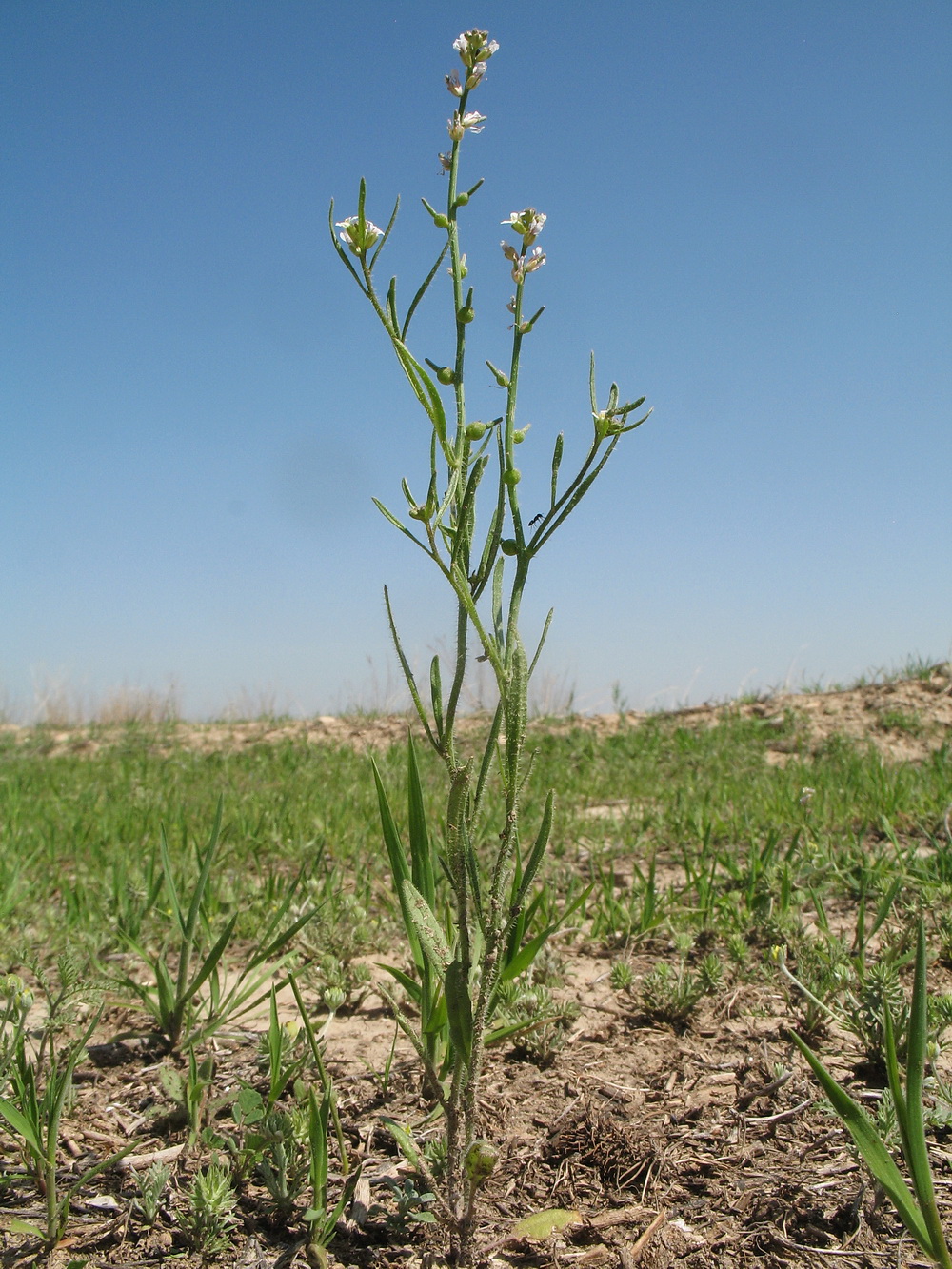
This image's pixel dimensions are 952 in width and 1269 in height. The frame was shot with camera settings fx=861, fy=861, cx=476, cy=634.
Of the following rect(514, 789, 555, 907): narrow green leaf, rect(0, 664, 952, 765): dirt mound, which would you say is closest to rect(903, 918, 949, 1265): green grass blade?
rect(514, 789, 555, 907): narrow green leaf

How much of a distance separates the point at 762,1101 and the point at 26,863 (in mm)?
2471

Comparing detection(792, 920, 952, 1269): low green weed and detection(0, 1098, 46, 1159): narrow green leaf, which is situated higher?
detection(792, 920, 952, 1269): low green weed

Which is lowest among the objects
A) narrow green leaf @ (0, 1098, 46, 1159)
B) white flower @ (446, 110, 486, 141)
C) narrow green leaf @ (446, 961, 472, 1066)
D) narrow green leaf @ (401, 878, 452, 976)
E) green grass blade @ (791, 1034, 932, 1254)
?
narrow green leaf @ (0, 1098, 46, 1159)

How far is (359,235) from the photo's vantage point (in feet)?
4.02

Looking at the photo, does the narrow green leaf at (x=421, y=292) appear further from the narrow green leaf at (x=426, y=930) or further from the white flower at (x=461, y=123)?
the narrow green leaf at (x=426, y=930)

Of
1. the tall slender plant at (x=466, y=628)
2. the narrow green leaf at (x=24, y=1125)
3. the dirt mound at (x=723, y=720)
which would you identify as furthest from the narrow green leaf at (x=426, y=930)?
the dirt mound at (x=723, y=720)

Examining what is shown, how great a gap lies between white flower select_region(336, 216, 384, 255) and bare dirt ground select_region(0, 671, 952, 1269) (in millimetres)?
1507

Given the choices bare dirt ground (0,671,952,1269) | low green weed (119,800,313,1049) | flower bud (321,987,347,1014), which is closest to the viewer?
bare dirt ground (0,671,952,1269)

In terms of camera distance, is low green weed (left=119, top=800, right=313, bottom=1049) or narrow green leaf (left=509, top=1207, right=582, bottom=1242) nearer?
narrow green leaf (left=509, top=1207, right=582, bottom=1242)

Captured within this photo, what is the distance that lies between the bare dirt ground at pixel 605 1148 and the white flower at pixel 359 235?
1507 mm

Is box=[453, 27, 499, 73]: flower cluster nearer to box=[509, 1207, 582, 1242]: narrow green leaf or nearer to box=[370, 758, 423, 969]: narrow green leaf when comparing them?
box=[370, 758, 423, 969]: narrow green leaf

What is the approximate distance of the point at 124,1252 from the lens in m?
1.39

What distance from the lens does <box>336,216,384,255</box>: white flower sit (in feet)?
4.01

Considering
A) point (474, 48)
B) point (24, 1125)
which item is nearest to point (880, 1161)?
point (24, 1125)
